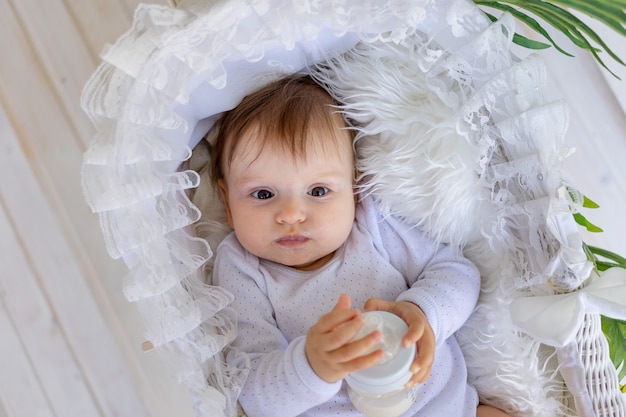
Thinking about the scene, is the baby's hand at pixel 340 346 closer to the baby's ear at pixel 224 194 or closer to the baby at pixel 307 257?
the baby at pixel 307 257

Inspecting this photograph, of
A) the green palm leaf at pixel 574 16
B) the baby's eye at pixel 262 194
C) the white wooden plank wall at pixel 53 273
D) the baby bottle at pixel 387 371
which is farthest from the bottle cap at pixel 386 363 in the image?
the white wooden plank wall at pixel 53 273

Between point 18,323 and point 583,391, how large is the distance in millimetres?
1176

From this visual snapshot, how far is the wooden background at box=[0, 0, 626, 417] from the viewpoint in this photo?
1423 millimetres

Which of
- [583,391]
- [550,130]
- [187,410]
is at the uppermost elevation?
[550,130]

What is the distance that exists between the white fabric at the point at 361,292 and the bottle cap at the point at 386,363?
0.15m

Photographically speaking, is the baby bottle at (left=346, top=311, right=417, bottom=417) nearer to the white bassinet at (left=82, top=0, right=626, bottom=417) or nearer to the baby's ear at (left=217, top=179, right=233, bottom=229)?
the white bassinet at (left=82, top=0, right=626, bottom=417)

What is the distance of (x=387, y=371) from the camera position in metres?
0.80

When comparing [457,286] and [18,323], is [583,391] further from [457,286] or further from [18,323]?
[18,323]

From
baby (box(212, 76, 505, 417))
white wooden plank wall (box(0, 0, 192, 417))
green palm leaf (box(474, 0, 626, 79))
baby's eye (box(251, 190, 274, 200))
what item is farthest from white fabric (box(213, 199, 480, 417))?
white wooden plank wall (box(0, 0, 192, 417))

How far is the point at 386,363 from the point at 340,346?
0.21ft

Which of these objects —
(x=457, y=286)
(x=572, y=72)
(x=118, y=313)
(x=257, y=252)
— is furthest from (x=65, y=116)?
(x=572, y=72)

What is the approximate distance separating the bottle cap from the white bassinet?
0.20 m

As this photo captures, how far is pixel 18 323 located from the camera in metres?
1.48

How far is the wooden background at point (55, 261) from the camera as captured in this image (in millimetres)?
1423
